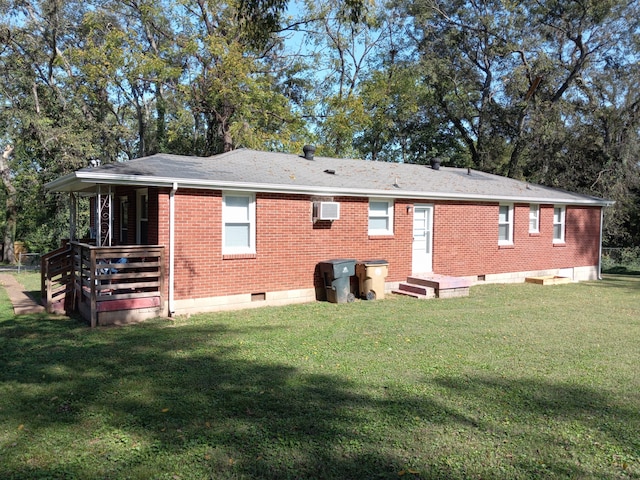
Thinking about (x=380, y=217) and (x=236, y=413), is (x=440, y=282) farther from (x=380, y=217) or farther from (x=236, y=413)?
(x=236, y=413)

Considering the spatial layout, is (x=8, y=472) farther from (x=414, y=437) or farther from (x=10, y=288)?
(x=10, y=288)

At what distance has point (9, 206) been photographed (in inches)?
981

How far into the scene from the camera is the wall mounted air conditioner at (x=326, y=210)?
1141 centimetres

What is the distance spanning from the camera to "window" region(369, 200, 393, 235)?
42.0 feet

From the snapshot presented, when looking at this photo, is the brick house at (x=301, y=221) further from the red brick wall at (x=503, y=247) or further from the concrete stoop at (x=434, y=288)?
the concrete stoop at (x=434, y=288)

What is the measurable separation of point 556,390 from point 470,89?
25.4 metres

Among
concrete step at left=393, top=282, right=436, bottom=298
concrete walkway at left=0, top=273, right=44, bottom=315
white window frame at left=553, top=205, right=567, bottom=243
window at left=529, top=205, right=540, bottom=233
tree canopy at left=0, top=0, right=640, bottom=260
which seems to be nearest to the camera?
concrete walkway at left=0, top=273, right=44, bottom=315

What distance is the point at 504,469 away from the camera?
3.60 m

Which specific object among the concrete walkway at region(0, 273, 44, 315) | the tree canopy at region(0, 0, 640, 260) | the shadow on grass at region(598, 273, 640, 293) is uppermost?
the tree canopy at region(0, 0, 640, 260)

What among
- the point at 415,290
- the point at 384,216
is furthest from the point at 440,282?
the point at 384,216

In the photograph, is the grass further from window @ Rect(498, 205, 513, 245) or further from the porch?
window @ Rect(498, 205, 513, 245)

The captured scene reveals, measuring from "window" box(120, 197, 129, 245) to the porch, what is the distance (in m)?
1.58

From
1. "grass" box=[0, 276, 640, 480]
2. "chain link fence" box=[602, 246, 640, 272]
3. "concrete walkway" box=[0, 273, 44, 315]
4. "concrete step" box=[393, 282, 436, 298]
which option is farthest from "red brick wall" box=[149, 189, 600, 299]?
A: "chain link fence" box=[602, 246, 640, 272]

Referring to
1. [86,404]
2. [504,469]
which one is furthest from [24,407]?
[504,469]
